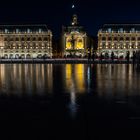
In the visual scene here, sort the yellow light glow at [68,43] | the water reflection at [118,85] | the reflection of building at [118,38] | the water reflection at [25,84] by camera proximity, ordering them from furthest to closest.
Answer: the yellow light glow at [68,43] < the reflection of building at [118,38] < the water reflection at [25,84] < the water reflection at [118,85]

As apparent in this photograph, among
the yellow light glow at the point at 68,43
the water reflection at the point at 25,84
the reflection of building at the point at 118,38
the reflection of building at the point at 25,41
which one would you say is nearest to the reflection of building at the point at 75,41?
the yellow light glow at the point at 68,43

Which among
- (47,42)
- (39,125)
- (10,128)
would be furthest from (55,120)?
(47,42)

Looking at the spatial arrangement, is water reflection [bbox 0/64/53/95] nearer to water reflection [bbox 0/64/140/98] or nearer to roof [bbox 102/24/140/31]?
water reflection [bbox 0/64/140/98]

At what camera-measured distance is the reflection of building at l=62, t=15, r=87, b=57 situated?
133 metres

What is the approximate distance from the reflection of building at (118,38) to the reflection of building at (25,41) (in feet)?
77.1

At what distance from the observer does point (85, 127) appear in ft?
21.9

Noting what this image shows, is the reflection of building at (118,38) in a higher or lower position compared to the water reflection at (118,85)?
higher

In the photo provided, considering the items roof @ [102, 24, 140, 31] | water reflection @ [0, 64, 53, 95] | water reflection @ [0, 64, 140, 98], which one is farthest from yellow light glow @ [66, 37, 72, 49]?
water reflection @ [0, 64, 140, 98]

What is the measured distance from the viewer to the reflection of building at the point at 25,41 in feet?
441

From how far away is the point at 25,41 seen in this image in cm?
13488

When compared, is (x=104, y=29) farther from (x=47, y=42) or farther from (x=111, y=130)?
(x=111, y=130)

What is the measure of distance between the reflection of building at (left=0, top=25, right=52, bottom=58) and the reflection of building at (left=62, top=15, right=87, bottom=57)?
7140 mm

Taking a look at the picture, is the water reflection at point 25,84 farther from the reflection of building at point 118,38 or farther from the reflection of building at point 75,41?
the reflection of building at point 118,38

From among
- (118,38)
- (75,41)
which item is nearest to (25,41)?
(75,41)
